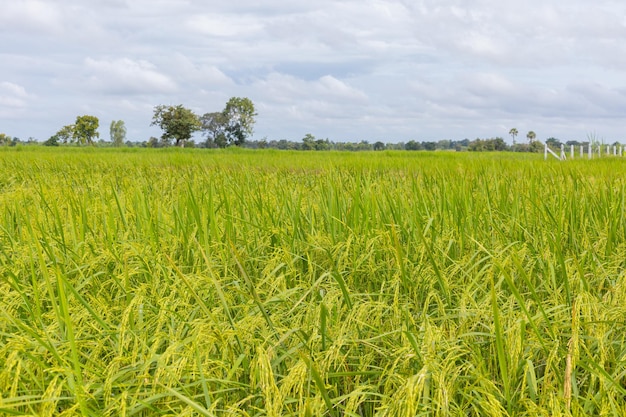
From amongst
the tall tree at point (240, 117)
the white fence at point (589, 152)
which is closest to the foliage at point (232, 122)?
the tall tree at point (240, 117)

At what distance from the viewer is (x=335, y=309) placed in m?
1.78

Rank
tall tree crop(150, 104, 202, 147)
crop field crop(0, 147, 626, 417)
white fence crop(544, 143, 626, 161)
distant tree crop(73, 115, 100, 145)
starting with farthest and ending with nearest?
distant tree crop(73, 115, 100, 145)
tall tree crop(150, 104, 202, 147)
white fence crop(544, 143, 626, 161)
crop field crop(0, 147, 626, 417)

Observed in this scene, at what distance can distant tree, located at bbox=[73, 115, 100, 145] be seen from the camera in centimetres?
6025

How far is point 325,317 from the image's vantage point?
137 centimetres

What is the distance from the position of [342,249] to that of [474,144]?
178ft

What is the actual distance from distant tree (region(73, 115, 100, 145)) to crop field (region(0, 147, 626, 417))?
62.5 meters

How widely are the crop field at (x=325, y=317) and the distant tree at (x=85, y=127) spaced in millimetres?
62482

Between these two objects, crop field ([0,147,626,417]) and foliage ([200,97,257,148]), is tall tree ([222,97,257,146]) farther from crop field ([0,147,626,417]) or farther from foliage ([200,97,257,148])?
crop field ([0,147,626,417])

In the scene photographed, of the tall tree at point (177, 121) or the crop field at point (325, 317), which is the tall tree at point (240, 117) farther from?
the crop field at point (325, 317)

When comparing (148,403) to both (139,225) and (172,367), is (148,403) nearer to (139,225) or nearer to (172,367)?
(172,367)

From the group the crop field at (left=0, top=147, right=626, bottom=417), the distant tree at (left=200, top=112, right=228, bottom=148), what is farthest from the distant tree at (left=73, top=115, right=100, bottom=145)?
the crop field at (left=0, top=147, right=626, bottom=417)

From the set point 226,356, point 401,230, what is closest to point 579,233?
point 401,230

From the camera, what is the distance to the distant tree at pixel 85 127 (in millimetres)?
60250

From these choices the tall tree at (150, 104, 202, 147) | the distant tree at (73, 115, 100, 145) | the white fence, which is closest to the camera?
the white fence
